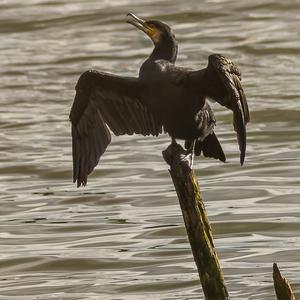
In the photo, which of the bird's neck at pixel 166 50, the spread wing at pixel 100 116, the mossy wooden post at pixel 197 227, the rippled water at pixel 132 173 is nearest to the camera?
the mossy wooden post at pixel 197 227

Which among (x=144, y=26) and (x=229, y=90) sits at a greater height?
(x=144, y=26)

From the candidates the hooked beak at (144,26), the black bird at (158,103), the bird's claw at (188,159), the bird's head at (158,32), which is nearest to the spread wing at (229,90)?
the black bird at (158,103)

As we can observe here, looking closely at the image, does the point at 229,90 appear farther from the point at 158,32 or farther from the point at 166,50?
the point at 158,32

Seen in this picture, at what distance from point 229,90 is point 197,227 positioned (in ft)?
2.52

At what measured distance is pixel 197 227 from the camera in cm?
788

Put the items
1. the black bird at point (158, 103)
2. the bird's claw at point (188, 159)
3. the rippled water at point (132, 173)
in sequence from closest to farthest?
the bird's claw at point (188, 159)
the black bird at point (158, 103)
the rippled water at point (132, 173)

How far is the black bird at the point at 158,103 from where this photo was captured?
27.0ft

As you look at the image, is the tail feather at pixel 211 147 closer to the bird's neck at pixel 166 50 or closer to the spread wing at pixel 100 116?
the spread wing at pixel 100 116

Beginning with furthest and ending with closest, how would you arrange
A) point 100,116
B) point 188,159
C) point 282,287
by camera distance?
point 100,116 < point 188,159 < point 282,287

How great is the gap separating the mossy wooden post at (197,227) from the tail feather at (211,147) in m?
0.90

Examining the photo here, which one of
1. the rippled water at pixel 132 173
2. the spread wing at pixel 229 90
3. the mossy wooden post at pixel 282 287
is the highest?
the spread wing at pixel 229 90

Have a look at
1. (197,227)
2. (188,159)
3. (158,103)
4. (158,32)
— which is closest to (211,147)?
(158,103)

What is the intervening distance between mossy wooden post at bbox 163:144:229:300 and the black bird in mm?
349

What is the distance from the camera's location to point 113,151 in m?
15.1
